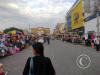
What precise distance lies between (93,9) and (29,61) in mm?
44362

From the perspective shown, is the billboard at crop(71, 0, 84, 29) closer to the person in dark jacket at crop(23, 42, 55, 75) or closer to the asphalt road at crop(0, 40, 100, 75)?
the asphalt road at crop(0, 40, 100, 75)

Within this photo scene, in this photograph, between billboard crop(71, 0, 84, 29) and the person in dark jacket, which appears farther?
billboard crop(71, 0, 84, 29)

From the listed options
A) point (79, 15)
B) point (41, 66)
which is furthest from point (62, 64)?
point (79, 15)

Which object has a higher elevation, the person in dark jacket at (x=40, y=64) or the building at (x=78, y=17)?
the building at (x=78, y=17)

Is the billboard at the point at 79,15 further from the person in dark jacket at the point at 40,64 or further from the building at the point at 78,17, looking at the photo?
the person in dark jacket at the point at 40,64

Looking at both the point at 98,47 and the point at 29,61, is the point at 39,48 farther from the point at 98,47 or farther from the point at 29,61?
the point at 98,47

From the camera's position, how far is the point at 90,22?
6134 centimetres

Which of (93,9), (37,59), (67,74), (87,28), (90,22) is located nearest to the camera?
(37,59)

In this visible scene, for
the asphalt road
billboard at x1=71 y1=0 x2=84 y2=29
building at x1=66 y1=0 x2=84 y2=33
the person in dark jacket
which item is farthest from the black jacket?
billboard at x1=71 y1=0 x2=84 y2=29

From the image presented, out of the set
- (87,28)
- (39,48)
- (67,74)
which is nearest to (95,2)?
(87,28)

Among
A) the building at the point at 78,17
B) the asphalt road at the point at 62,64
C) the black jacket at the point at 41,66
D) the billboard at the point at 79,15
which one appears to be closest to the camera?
the black jacket at the point at 41,66

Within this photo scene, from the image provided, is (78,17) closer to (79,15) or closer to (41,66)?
(79,15)

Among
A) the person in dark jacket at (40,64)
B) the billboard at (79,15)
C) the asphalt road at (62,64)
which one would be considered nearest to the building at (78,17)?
the billboard at (79,15)

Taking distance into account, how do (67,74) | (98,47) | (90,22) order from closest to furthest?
(67,74) < (98,47) < (90,22)
